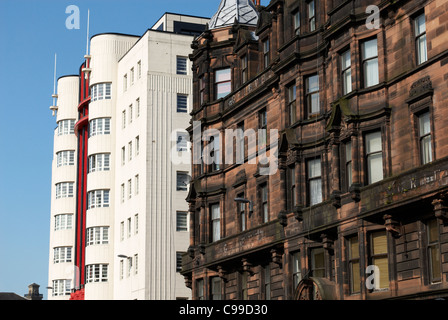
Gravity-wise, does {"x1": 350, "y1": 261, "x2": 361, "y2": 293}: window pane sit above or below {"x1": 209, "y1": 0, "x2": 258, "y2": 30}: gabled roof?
Result: below

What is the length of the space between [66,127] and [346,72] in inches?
2306

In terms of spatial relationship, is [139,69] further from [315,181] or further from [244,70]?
[315,181]

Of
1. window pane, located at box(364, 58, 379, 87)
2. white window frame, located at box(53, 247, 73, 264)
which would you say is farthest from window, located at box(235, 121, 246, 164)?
white window frame, located at box(53, 247, 73, 264)

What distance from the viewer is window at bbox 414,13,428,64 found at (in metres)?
34.9

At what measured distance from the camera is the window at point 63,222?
89438 millimetres

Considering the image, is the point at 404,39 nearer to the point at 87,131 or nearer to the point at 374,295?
the point at 374,295

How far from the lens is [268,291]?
46.8 meters

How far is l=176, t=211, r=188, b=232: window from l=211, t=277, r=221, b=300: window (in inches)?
720

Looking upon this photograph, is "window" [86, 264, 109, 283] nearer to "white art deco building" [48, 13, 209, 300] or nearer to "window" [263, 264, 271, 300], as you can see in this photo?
"white art deco building" [48, 13, 209, 300]

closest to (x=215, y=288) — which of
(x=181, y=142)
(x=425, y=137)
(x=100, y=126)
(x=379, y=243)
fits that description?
(x=379, y=243)

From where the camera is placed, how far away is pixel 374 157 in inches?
1462

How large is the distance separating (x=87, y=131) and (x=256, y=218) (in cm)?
4415

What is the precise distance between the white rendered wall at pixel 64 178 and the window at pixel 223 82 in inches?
1459
